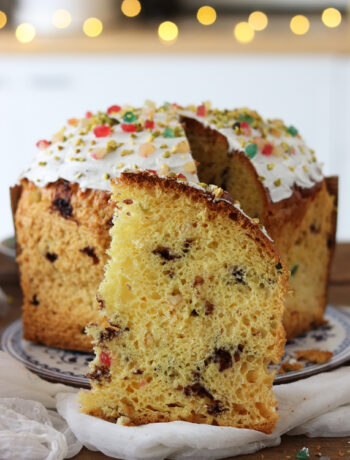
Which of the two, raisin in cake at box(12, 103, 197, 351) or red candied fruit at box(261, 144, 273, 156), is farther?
red candied fruit at box(261, 144, 273, 156)

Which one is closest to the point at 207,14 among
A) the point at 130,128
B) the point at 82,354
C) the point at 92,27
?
the point at 92,27

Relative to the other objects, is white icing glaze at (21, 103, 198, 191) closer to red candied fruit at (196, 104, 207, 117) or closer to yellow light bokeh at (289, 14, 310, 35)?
red candied fruit at (196, 104, 207, 117)

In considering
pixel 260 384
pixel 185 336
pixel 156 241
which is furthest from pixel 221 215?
pixel 260 384

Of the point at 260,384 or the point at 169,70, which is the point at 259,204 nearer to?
the point at 260,384

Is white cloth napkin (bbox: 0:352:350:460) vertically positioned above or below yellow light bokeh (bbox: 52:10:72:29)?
below

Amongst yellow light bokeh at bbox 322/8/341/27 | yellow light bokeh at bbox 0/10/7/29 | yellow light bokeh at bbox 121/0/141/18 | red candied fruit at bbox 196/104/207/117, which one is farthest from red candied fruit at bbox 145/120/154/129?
yellow light bokeh at bbox 322/8/341/27
